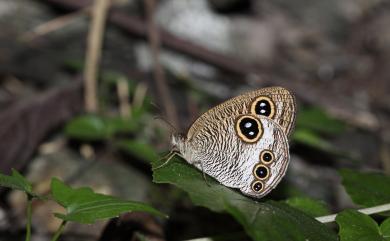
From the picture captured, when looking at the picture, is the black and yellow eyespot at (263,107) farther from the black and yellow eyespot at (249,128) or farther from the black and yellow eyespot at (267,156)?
the black and yellow eyespot at (267,156)

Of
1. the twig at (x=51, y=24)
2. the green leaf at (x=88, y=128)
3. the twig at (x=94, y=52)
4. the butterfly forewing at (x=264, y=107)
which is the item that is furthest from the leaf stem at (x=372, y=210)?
the twig at (x=51, y=24)

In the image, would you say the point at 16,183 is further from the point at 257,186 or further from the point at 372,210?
the point at 372,210

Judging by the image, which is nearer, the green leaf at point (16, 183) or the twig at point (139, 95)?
the green leaf at point (16, 183)

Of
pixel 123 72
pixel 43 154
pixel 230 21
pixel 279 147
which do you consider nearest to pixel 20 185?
pixel 279 147

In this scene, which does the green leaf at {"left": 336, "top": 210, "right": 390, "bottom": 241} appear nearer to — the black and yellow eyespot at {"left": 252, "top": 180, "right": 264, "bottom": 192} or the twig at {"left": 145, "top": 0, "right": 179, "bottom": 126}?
the black and yellow eyespot at {"left": 252, "top": 180, "right": 264, "bottom": 192}

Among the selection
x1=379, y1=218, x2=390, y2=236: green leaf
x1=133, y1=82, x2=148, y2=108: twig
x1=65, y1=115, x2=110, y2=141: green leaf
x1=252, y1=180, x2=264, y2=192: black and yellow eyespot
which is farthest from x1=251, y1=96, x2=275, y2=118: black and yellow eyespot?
x1=133, y1=82, x2=148, y2=108: twig

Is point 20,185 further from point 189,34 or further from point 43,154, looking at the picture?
Result: point 189,34
